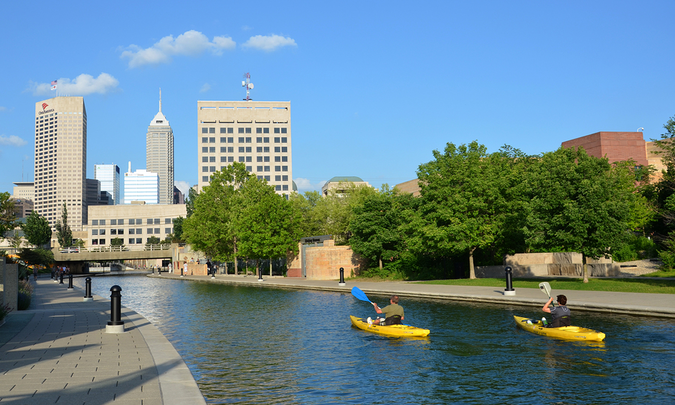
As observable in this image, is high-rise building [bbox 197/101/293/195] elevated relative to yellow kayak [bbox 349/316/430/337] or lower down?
elevated

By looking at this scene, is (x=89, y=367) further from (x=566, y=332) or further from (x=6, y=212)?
(x=6, y=212)

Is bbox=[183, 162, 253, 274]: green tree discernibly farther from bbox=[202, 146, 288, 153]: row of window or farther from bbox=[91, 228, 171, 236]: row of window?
bbox=[91, 228, 171, 236]: row of window

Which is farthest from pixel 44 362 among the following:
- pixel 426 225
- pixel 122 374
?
pixel 426 225

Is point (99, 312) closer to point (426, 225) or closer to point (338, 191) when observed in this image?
point (426, 225)

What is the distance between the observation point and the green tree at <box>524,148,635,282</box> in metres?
29.4

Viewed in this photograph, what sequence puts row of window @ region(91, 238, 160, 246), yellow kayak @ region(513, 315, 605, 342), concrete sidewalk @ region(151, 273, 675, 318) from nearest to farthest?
1. yellow kayak @ region(513, 315, 605, 342)
2. concrete sidewalk @ region(151, 273, 675, 318)
3. row of window @ region(91, 238, 160, 246)

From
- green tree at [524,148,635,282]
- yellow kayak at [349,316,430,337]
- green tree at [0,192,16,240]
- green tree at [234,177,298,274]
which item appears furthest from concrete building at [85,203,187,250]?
yellow kayak at [349,316,430,337]

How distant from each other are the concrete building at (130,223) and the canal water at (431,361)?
152964 millimetres

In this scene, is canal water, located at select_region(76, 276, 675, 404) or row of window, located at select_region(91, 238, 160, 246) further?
row of window, located at select_region(91, 238, 160, 246)

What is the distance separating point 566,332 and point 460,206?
22.6 m

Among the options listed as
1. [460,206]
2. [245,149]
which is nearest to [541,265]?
[460,206]

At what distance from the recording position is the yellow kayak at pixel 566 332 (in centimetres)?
1491

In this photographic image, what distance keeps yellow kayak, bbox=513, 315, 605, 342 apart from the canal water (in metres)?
0.27

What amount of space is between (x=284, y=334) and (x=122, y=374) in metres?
8.25
